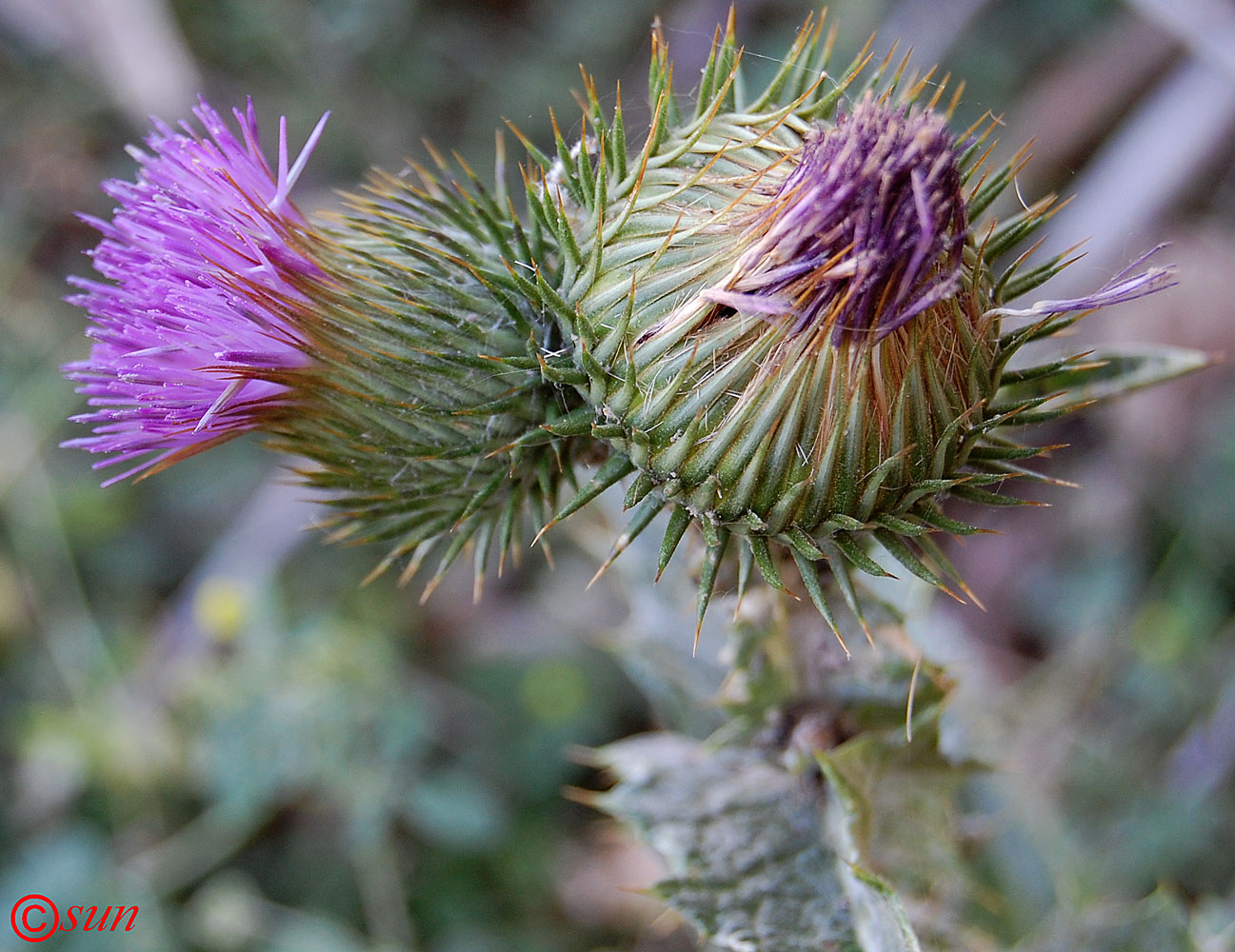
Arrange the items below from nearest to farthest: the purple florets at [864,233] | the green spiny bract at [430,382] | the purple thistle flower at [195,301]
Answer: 1. the purple florets at [864,233]
2. the purple thistle flower at [195,301]
3. the green spiny bract at [430,382]

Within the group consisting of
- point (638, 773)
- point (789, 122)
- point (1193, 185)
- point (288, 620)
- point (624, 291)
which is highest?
point (1193, 185)

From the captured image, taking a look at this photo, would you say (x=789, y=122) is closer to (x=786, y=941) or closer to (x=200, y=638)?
(x=786, y=941)

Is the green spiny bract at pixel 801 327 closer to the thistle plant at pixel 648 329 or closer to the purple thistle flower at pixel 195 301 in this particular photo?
the thistle plant at pixel 648 329

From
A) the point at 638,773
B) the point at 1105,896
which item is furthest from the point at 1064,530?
the point at 638,773

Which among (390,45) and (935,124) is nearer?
(935,124)

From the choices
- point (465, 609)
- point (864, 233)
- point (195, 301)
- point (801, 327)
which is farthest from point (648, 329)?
point (465, 609)

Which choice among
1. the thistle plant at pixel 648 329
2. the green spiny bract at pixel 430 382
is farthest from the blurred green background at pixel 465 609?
the thistle plant at pixel 648 329

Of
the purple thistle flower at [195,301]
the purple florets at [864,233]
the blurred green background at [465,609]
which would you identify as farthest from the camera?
the blurred green background at [465,609]

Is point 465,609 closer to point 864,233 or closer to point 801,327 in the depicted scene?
point 801,327
